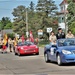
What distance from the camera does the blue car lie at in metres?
16.7

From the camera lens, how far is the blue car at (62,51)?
16.7m

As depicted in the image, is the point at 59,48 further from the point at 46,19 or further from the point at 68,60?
the point at 46,19

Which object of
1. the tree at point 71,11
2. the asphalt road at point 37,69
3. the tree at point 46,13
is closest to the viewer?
the asphalt road at point 37,69

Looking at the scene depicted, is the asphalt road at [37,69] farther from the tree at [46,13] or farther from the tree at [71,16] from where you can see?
the tree at [46,13]

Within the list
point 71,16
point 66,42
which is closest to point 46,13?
point 71,16

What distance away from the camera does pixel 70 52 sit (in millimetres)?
16750

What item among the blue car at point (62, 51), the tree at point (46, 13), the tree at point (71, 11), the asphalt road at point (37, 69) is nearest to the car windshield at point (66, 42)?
the blue car at point (62, 51)

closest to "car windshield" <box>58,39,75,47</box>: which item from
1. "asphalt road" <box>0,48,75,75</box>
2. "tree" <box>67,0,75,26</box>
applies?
"asphalt road" <box>0,48,75,75</box>

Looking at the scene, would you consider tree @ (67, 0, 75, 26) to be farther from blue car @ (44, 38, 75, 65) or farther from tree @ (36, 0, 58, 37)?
blue car @ (44, 38, 75, 65)

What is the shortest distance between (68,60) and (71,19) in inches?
1949

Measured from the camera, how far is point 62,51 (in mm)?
16875

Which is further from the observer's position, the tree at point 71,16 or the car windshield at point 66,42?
the tree at point 71,16

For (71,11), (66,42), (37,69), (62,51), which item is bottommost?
(37,69)

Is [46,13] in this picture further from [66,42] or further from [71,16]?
[66,42]
